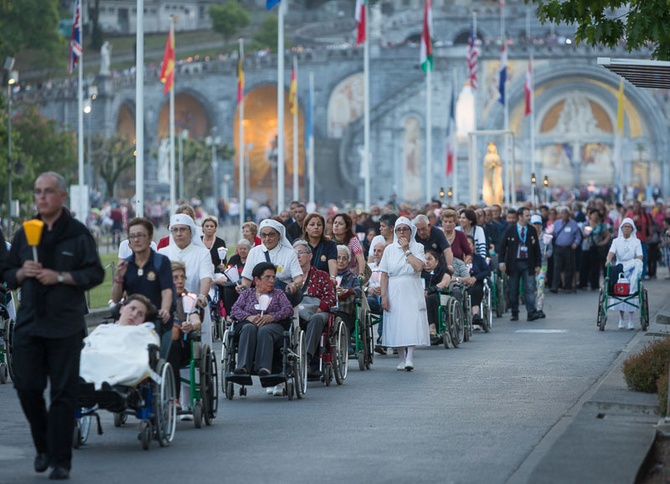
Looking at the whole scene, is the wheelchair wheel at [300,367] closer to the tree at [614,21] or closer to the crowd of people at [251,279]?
the crowd of people at [251,279]

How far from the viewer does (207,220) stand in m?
21.1

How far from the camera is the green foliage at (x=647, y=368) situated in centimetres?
1354

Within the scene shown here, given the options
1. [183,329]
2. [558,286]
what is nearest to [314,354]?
[183,329]

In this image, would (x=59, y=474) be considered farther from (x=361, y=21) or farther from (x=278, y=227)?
(x=361, y=21)

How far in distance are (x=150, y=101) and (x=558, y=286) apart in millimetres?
62236

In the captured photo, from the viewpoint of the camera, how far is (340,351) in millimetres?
15992

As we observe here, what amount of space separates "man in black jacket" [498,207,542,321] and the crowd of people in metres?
0.02

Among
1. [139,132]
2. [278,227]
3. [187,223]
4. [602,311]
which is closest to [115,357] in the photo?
[187,223]

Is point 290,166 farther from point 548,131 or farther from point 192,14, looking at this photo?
point 192,14

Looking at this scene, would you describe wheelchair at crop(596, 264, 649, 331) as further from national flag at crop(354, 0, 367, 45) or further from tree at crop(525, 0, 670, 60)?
national flag at crop(354, 0, 367, 45)

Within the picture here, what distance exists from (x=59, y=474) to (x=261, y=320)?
4.27 metres

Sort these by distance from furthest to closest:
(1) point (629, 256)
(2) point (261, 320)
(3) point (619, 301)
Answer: (1) point (629, 256) < (3) point (619, 301) < (2) point (261, 320)

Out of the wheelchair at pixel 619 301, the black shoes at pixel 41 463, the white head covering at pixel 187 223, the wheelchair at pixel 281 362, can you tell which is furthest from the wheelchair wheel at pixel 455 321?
the black shoes at pixel 41 463

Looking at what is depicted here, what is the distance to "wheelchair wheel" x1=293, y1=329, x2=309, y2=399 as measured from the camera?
14.4 m
